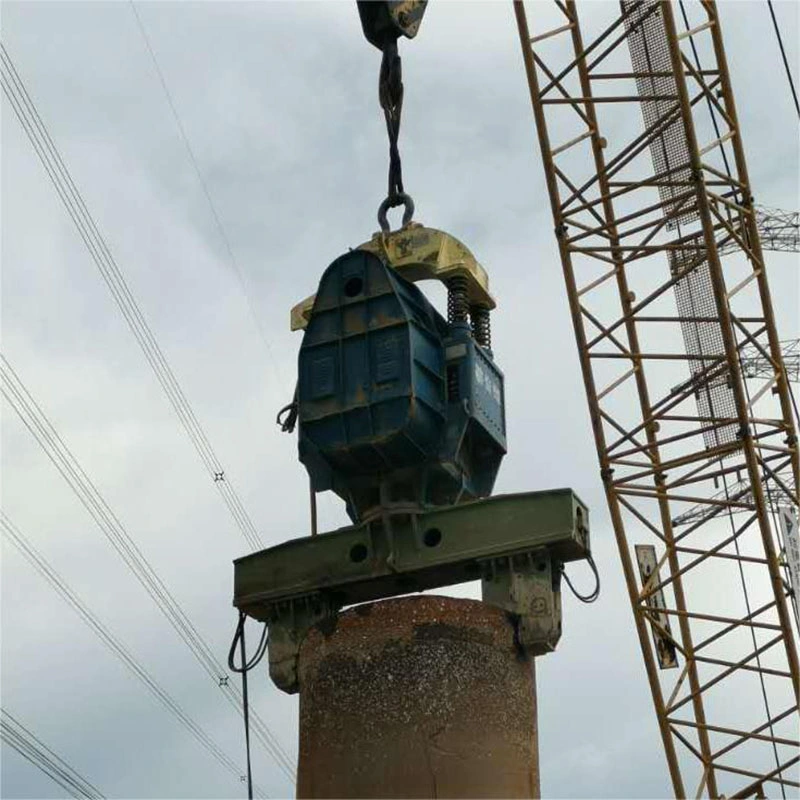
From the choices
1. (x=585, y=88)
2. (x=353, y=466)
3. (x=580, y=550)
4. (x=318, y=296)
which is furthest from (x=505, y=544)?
(x=585, y=88)

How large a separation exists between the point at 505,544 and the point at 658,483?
13419 mm

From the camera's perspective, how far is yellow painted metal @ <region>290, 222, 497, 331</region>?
20797mm

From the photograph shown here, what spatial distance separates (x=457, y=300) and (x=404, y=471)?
7.32ft

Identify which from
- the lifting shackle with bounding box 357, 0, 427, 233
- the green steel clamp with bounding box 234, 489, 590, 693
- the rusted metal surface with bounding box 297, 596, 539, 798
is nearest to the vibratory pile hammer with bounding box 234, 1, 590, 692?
the green steel clamp with bounding box 234, 489, 590, 693

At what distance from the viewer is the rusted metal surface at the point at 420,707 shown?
58.0 ft

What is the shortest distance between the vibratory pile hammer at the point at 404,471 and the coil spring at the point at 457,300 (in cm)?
2

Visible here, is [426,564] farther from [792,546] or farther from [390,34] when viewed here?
[792,546]

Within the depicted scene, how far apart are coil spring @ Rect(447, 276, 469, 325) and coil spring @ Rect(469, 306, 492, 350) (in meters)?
0.51

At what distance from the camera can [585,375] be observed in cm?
3166

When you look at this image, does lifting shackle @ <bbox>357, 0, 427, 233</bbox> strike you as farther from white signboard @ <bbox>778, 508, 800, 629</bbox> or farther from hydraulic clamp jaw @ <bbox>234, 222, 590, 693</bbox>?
white signboard @ <bbox>778, 508, 800, 629</bbox>

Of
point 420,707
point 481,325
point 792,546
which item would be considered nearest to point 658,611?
point 792,546

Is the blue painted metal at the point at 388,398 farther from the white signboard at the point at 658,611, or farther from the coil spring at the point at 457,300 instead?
the white signboard at the point at 658,611

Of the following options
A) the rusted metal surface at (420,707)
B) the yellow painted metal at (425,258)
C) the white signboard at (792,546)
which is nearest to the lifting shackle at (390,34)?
the yellow painted metal at (425,258)

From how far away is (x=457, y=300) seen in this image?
20.8 m
